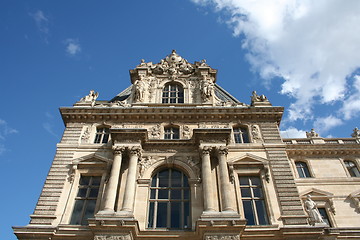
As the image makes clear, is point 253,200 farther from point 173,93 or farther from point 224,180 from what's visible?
point 173,93

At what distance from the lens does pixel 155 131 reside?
83.1ft

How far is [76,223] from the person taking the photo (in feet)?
66.6

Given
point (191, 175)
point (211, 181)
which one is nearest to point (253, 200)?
point (211, 181)

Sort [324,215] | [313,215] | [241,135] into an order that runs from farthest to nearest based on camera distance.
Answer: [241,135], [324,215], [313,215]

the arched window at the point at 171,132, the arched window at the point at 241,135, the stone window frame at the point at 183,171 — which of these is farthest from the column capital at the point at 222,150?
the arched window at the point at 171,132

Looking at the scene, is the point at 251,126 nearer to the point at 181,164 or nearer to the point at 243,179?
the point at 243,179

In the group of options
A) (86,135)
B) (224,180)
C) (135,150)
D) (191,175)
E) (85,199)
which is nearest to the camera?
(224,180)

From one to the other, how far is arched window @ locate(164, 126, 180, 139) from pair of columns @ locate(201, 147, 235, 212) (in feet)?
11.8

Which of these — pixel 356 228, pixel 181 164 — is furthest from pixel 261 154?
pixel 356 228

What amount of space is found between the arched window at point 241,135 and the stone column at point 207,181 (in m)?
3.80

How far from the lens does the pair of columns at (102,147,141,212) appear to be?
64.6ft

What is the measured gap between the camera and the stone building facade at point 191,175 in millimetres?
18984

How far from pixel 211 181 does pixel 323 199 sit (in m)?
9.52

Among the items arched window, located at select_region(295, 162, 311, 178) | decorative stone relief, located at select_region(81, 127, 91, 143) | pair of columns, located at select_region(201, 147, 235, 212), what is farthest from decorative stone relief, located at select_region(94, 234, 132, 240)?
arched window, located at select_region(295, 162, 311, 178)
